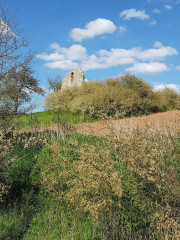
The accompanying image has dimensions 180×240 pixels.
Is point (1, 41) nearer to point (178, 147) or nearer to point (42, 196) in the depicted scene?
point (42, 196)

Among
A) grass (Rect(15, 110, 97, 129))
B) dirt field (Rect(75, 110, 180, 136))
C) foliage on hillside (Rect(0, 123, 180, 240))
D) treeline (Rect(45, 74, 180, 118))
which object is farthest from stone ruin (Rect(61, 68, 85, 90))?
foliage on hillside (Rect(0, 123, 180, 240))

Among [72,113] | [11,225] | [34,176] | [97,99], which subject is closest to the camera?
[11,225]

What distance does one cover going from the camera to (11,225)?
4.07 metres

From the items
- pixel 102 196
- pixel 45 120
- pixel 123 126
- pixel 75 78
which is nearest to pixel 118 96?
pixel 45 120

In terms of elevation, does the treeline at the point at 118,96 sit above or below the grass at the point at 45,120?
above

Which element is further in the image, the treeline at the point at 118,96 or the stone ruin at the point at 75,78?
the stone ruin at the point at 75,78

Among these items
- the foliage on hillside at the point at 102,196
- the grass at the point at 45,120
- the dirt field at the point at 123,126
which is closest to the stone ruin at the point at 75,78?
the grass at the point at 45,120

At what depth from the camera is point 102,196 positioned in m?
3.05

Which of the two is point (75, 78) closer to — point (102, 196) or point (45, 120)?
point (45, 120)

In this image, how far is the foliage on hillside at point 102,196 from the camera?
9.86 feet

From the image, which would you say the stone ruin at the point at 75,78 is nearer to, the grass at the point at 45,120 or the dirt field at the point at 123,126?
the grass at the point at 45,120

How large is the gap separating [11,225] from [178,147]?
435cm

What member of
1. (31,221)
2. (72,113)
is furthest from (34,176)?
(72,113)

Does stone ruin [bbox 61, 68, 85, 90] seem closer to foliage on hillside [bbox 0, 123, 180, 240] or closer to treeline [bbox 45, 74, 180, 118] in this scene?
treeline [bbox 45, 74, 180, 118]
